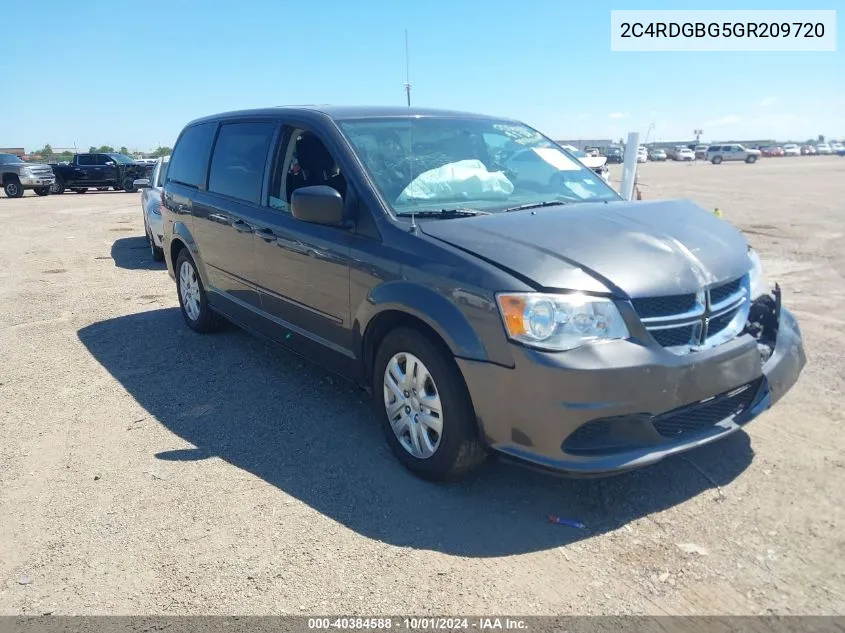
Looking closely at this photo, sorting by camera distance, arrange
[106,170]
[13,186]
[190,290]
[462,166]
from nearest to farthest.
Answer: [462,166] → [190,290] → [13,186] → [106,170]

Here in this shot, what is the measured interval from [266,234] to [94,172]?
28200 mm

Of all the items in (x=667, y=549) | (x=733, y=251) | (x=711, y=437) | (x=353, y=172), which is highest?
(x=353, y=172)

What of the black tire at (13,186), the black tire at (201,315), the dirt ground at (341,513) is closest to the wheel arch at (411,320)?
the dirt ground at (341,513)

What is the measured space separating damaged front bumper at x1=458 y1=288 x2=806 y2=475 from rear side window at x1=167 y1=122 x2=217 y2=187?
3.75m

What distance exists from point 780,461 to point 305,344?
289 centimetres

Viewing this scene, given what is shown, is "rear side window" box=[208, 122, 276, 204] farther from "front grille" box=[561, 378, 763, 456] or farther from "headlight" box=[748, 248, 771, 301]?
"headlight" box=[748, 248, 771, 301]

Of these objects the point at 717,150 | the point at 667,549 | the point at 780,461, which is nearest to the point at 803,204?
the point at 780,461

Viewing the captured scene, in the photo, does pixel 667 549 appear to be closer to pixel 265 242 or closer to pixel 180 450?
pixel 180 450

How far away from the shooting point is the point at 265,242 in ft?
15.4

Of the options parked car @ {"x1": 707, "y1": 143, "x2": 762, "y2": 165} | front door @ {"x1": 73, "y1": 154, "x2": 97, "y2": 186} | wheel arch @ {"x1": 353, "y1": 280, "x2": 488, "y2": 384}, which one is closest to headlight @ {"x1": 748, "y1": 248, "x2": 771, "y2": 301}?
wheel arch @ {"x1": 353, "y1": 280, "x2": 488, "y2": 384}

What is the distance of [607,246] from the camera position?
3236 millimetres

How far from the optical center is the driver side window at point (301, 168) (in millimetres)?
4203

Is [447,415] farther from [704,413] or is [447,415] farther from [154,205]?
[154,205]

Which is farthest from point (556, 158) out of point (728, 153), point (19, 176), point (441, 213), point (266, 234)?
point (728, 153)
